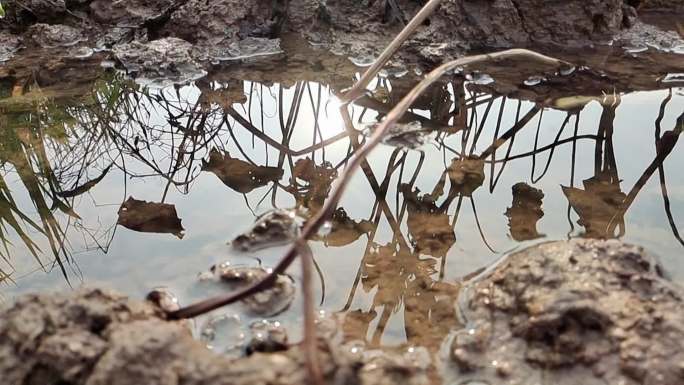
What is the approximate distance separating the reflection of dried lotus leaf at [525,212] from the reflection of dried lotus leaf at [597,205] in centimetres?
13

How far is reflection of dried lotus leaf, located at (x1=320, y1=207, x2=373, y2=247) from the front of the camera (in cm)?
214

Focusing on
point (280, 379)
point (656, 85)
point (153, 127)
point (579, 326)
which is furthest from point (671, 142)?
point (153, 127)

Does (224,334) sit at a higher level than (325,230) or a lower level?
lower

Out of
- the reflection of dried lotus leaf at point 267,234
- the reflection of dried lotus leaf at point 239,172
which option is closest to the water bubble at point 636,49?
the reflection of dried lotus leaf at point 239,172

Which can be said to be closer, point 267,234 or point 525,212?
point 267,234

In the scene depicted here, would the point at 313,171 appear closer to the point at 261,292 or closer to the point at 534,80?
the point at 261,292

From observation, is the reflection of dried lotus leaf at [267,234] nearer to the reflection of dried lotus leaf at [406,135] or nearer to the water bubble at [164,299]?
the water bubble at [164,299]

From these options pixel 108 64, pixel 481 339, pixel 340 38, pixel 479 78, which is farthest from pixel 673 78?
pixel 108 64

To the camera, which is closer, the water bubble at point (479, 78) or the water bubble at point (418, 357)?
the water bubble at point (418, 357)

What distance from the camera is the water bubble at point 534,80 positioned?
3.54 metres

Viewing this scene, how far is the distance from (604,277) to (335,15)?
339cm

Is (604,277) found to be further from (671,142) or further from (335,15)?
(335,15)

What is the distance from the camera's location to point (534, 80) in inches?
142

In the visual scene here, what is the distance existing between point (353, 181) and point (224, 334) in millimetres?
1021
